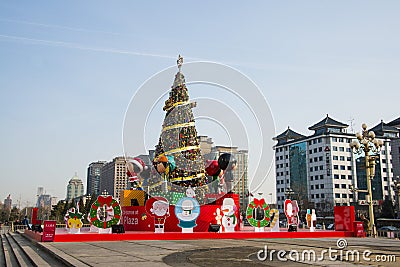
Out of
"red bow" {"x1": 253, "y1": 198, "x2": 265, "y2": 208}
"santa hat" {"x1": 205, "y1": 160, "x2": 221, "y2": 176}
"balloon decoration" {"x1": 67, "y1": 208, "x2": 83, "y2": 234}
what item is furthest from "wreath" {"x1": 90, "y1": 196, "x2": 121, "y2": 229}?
"red bow" {"x1": 253, "y1": 198, "x2": 265, "y2": 208}

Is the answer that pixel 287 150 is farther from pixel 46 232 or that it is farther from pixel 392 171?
pixel 46 232

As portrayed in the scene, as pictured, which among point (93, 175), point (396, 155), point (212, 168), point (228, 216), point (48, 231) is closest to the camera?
point (48, 231)

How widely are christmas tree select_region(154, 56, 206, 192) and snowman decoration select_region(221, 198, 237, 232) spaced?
10.6 feet

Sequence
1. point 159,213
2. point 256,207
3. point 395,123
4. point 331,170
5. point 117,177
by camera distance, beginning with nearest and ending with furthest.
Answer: point 159,213, point 256,207, point 331,170, point 395,123, point 117,177

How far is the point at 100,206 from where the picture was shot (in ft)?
62.1

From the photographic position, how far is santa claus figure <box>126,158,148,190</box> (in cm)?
2356

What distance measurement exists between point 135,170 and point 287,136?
67.0 m

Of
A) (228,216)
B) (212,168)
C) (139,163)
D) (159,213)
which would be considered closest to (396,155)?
(212,168)

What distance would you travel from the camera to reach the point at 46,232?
54.9 ft

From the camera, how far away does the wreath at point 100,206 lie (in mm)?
18547

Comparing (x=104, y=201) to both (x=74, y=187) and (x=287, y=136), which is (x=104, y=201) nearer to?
(x=287, y=136)

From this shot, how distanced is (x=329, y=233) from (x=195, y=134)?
30.5 ft

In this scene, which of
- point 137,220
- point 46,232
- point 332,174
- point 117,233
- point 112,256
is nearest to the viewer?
point 112,256

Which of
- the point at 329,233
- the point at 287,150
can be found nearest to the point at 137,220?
the point at 329,233
